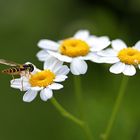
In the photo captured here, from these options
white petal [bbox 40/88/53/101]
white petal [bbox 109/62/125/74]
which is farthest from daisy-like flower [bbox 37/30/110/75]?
white petal [bbox 40/88/53/101]

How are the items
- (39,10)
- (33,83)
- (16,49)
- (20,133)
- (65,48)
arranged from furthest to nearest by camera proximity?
(39,10) < (16,49) < (20,133) < (65,48) < (33,83)

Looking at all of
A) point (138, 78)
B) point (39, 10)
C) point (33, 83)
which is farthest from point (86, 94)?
point (33, 83)

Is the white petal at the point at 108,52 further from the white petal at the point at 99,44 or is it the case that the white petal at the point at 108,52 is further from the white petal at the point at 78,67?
the white petal at the point at 78,67

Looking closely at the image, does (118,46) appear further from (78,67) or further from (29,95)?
(29,95)

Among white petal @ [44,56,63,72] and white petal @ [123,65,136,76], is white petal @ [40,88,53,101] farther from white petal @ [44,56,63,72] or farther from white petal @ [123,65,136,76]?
white petal @ [123,65,136,76]

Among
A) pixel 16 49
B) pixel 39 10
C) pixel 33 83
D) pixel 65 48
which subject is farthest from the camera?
pixel 39 10

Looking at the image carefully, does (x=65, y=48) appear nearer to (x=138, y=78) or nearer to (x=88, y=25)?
(x=138, y=78)

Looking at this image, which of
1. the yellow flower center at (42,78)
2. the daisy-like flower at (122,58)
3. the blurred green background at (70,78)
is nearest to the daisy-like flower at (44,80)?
the yellow flower center at (42,78)
